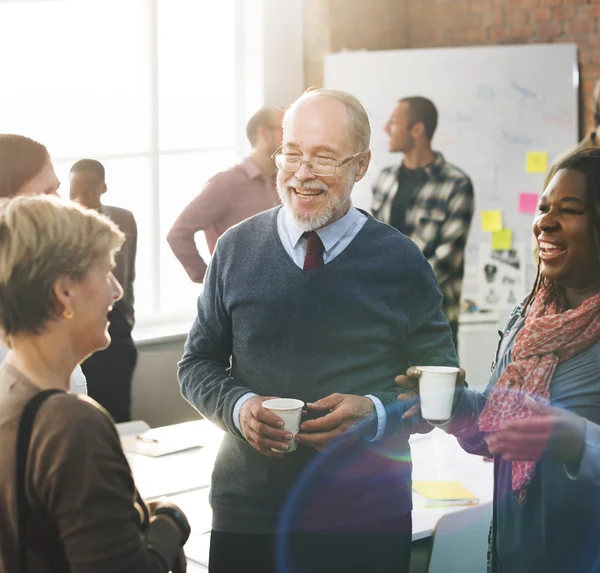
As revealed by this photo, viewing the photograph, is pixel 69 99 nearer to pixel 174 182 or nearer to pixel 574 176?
pixel 174 182

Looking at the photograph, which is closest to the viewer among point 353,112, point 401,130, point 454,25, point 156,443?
point 353,112

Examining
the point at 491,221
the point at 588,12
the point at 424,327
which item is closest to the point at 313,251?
the point at 424,327

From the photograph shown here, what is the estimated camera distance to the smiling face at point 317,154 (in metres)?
2.02

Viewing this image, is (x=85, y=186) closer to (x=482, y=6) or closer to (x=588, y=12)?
(x=482, y=6)

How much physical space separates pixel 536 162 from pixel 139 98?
256 cm

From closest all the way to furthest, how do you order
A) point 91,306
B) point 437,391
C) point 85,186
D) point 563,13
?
point 91,306
point 437,391
point 85,186
point 563,13

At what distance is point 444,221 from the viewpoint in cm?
501

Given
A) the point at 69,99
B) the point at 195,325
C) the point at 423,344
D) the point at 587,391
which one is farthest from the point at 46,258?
the point at 69,99

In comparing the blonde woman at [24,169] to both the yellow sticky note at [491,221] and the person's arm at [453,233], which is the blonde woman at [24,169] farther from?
the yellow sticky note at [491,221]

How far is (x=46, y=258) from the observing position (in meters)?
1.33

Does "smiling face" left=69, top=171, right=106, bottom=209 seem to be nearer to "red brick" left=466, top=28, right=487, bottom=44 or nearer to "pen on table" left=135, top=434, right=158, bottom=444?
"pen on table" left=135, top=434, right=158, bottom=444

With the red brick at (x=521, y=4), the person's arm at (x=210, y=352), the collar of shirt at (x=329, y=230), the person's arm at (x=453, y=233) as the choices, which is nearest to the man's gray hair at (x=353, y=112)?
the collar of shirt at (x=329, y=230)

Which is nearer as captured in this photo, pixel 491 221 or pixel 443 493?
pixel 443 493

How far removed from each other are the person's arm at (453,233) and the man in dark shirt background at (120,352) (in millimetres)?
1660
